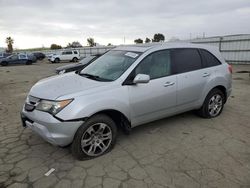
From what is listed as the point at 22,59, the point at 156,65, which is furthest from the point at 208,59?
the point at 22,59

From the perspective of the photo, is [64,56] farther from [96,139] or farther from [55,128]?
[55,128]

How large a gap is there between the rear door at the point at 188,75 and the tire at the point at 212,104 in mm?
367

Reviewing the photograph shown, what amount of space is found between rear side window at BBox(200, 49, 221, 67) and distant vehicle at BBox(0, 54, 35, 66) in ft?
84.7

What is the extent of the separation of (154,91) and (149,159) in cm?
112

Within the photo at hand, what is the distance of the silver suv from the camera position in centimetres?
296

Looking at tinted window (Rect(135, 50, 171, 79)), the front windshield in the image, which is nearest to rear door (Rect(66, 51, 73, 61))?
the front windshield

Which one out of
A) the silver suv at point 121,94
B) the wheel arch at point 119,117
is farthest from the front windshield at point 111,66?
the wheel arch at point 119,117

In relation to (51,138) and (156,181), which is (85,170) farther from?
(156,181)

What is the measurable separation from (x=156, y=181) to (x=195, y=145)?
123 centimetres

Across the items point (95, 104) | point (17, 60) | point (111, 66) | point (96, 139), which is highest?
point (111, 66)

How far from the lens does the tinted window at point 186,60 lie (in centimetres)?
405

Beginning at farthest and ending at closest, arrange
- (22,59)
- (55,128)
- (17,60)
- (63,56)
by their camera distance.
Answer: (63,56) → (22,59) → (17,60) → (55,128)

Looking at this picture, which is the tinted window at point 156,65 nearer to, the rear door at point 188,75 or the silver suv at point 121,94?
the silver suv at point 121,94

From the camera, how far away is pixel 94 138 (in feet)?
10.6
